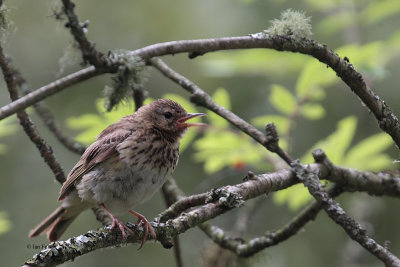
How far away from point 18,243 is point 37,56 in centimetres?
292

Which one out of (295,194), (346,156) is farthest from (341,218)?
(346,156)

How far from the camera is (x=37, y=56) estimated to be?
9.10m

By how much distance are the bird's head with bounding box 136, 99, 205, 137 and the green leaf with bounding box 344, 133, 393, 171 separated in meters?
1.25

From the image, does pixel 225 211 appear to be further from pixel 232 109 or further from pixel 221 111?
pixel 232 109

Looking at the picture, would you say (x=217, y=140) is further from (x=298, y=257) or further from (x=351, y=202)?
(x=298, y=257)

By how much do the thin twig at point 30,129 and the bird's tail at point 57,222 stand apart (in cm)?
41

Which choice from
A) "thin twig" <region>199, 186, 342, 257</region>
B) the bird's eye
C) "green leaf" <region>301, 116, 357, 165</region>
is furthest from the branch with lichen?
the bird's eye

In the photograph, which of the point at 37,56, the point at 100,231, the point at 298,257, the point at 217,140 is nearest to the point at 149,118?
the point at 217,140

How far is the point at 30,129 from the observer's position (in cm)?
371

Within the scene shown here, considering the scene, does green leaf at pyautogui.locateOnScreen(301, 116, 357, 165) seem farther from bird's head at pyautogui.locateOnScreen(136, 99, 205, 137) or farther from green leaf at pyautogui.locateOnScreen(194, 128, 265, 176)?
bird's head at pyautogui.locateOnScreen(136, 99, 205, 137)

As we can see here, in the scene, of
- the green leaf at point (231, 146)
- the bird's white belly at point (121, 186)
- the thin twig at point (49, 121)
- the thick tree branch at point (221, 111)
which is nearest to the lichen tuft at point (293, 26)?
the thick tree branch at point (221, 111)

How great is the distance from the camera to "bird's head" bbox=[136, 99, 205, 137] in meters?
4.40

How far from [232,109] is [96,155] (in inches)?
171

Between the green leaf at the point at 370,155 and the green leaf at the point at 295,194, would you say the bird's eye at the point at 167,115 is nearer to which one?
the green leaf at the point at 295,194
